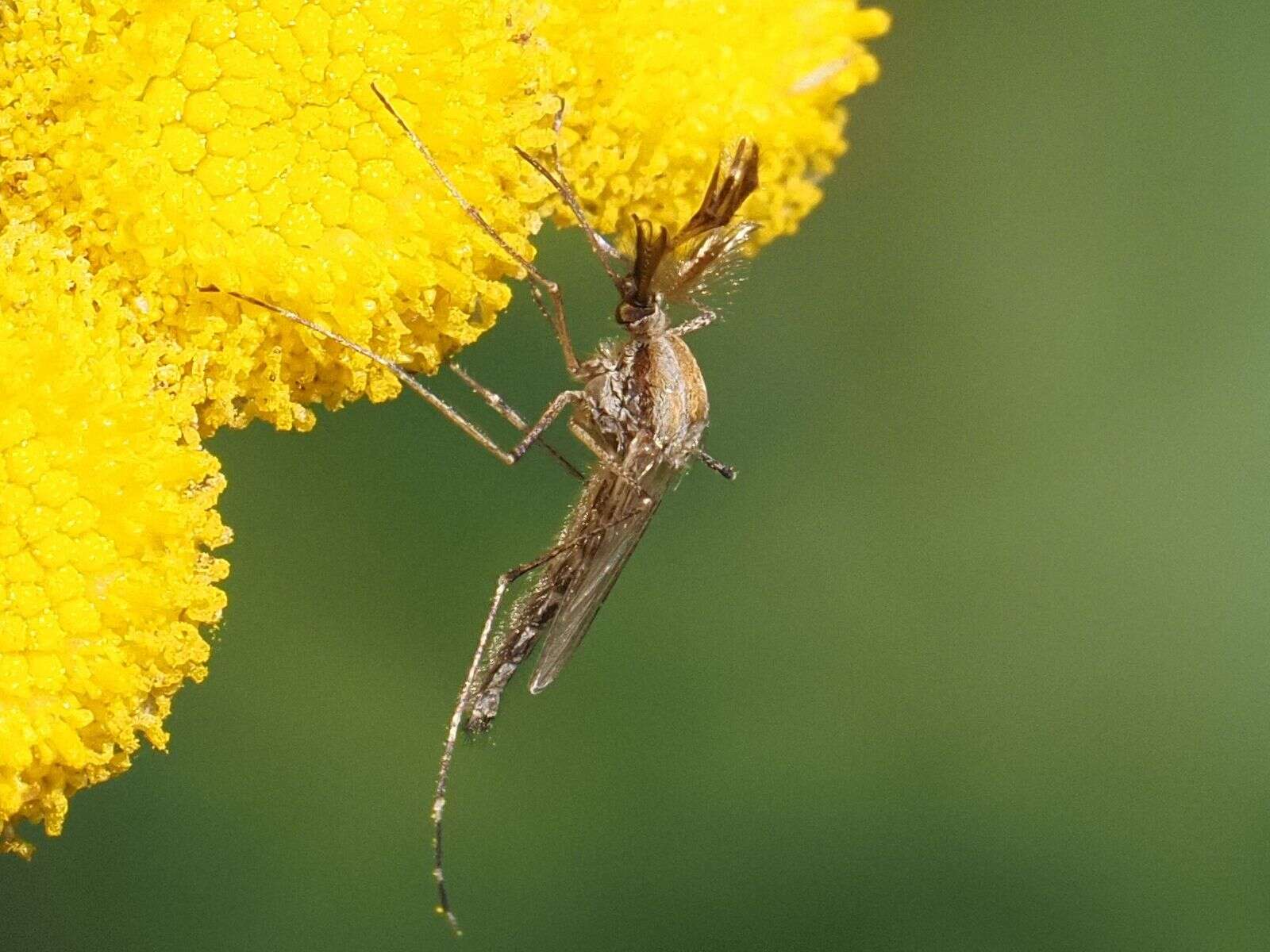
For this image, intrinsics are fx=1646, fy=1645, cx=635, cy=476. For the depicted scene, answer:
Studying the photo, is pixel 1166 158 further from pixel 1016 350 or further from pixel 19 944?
pixel 19 944

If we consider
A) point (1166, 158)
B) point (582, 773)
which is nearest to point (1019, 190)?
point (1166, 158)

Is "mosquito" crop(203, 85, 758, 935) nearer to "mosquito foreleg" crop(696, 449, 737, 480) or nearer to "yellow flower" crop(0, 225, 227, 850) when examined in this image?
"mosquito foreleg" crop(696, 449, 737, 480)

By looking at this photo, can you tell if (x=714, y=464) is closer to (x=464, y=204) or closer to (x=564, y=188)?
(x=564, y=188)

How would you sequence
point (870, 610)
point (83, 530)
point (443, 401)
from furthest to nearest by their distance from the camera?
point (870, 610) < point (443, 401) < point (83, 530)

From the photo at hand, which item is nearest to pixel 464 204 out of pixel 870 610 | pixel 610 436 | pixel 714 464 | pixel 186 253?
pixel 186 253

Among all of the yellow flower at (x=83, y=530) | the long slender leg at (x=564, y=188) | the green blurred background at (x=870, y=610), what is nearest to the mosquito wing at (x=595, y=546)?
the long slender leg at (x=564, y=188)

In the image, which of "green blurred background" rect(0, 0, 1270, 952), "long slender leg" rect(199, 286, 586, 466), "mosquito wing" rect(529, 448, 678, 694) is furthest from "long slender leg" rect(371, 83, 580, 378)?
"green blurred background" rect(0, 0, 1270, 952)
